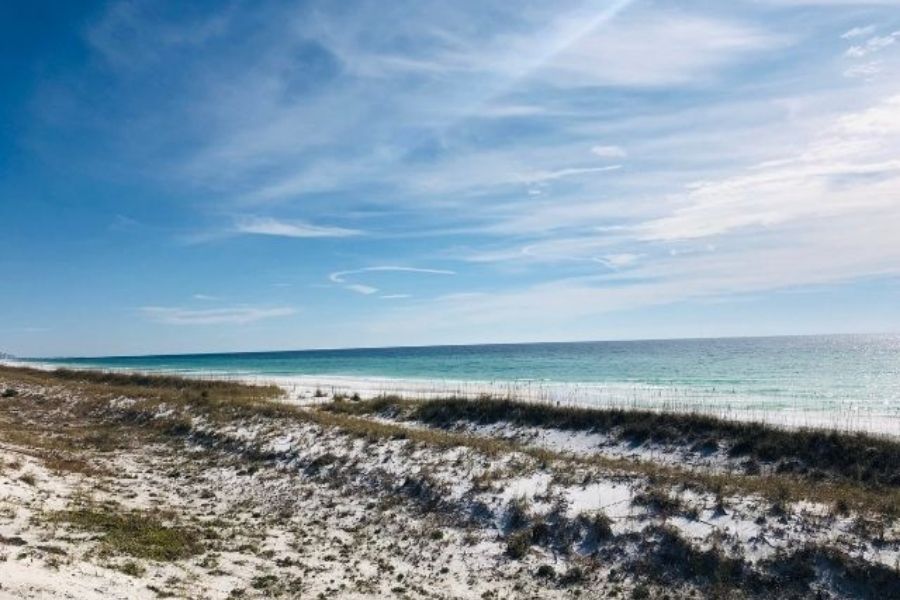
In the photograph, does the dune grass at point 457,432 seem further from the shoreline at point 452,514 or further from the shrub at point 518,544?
the shrub at point 518,544

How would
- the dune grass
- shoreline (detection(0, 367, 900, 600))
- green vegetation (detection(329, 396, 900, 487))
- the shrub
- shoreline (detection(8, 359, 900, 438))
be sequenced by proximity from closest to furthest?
shoreline (detection(0, 367, 900, 600)) < the shrub < the dune grass < green vegetation (detection(329, 396, 900, 487)) < shoreline (detection(8, 359, 900, 438))

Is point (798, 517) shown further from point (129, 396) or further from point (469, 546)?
point (129, 396)

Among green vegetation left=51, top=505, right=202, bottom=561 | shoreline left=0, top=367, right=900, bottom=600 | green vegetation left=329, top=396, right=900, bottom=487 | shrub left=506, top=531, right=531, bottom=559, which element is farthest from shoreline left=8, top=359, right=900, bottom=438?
green vegetation left=51, top=505, right=202, bottom=561

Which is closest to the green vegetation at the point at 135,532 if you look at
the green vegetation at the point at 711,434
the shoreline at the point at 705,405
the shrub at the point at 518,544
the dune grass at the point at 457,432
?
the shrub at the point at 518,544

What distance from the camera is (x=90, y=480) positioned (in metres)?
20.4

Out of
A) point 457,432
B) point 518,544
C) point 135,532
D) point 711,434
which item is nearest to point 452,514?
point 518,544

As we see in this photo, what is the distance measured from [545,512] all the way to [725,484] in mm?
5186

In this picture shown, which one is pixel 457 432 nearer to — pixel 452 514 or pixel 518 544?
pixel 452 514

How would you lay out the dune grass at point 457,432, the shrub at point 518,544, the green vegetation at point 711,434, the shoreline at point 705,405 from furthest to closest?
the shoreline at point 705,405 → the green vegetation at point 711,434 → the dune grass at point 457,432 → the shrub at point 518,544

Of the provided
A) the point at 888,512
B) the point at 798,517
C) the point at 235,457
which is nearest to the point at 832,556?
the point at 798,517

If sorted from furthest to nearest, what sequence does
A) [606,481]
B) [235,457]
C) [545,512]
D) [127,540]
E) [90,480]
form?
[235,457]
[90,480]
[606,481]
[545,512]
[127,540]

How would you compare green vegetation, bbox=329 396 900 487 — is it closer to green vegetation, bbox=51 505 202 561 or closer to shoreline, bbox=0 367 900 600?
shoreline, bbox=0 367 900 600

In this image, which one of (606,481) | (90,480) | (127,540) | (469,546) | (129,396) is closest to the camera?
(127,540)

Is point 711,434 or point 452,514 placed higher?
point 711,434
